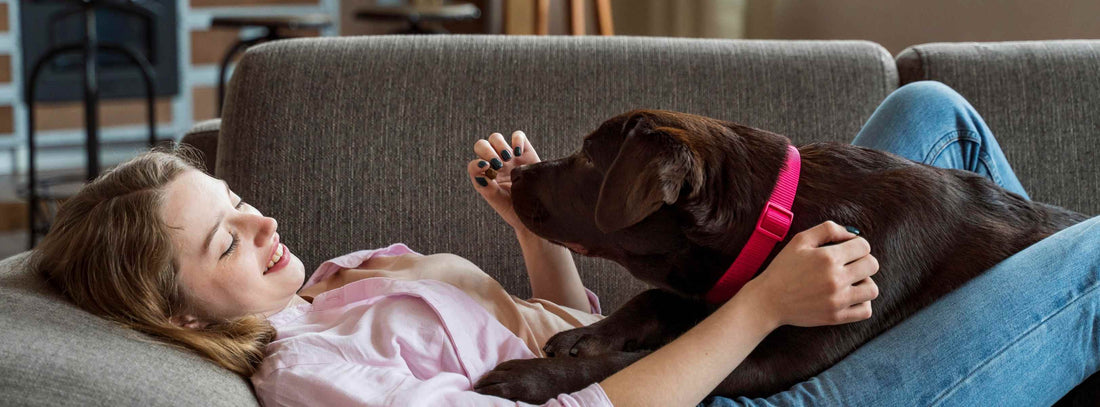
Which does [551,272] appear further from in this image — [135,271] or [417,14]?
[417,14]

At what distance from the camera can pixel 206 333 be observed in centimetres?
134

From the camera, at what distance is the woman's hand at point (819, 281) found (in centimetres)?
124

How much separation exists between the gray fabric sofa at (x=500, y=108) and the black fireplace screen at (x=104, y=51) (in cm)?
423

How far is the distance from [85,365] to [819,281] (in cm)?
88

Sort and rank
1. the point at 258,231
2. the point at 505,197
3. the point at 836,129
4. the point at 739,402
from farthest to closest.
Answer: the point at 836,129, the point at 505,197, the point at 258,231, the point at 739,402

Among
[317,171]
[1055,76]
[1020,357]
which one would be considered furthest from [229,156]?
[1055,76]

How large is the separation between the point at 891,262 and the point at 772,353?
0.67 ft

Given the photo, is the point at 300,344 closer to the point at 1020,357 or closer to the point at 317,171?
the point at 317,171

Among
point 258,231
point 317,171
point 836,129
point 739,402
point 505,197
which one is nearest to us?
point 739,402

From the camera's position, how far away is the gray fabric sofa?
1922 millimetres

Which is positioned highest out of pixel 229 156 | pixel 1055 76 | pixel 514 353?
pixel 1055 76

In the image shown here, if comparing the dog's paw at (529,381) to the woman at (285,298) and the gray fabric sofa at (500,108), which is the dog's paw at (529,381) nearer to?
the woman at (285,298)

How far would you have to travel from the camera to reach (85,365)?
1121mm

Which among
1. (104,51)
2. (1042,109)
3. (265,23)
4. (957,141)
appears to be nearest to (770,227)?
(957,141)
